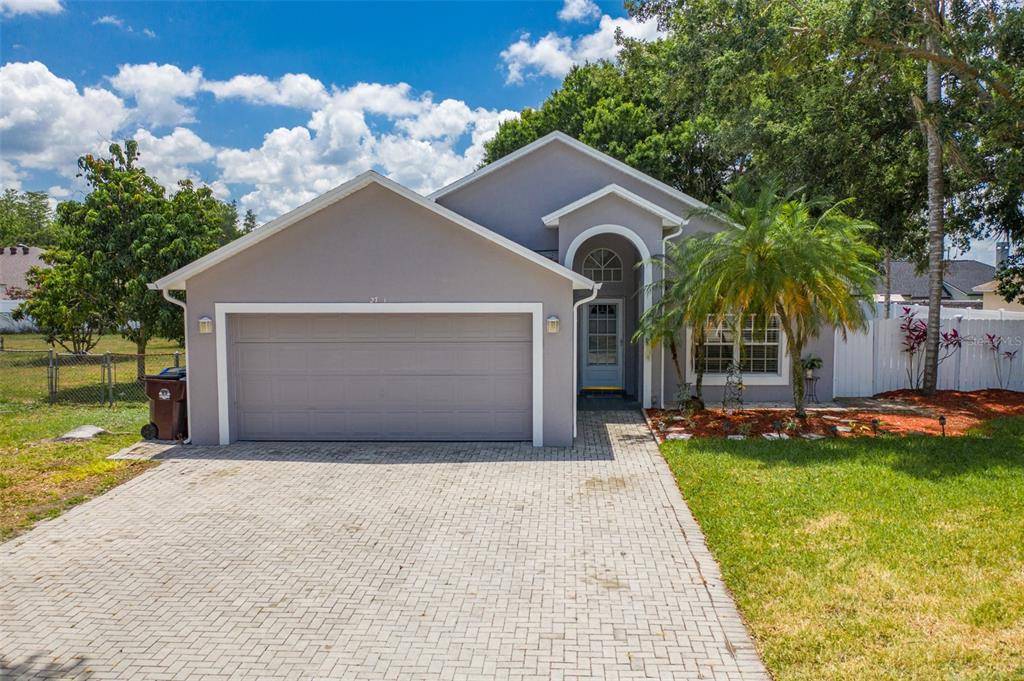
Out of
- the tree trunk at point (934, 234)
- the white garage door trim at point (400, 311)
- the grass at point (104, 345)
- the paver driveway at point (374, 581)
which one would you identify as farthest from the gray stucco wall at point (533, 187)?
the grass at point (104, 345)

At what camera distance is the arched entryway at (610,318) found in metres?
15.4

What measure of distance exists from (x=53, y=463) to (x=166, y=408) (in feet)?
6.06

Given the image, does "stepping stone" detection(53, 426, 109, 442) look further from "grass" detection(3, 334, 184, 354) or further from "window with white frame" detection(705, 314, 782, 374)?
"grass" detection(3, 334, 184, 354)

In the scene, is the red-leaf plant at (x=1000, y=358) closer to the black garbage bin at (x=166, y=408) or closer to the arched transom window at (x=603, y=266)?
the arched transom window at (x=603, y=266)

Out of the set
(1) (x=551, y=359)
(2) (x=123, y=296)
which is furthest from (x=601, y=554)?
(2) (x=123, y=296)

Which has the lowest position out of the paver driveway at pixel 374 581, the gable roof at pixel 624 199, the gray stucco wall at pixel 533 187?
the paver driveway at pixel 374 581

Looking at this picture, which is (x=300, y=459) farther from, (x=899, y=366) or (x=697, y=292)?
(x=899, y=366)

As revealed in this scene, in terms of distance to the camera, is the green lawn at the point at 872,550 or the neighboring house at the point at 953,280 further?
the neighboring house at the point at 953,280

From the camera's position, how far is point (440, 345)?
37.1ft

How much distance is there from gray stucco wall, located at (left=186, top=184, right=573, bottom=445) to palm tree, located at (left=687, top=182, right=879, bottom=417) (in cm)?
259

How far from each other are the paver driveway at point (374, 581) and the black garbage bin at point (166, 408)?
6.78ft

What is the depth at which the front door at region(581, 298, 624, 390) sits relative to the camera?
52.3ft

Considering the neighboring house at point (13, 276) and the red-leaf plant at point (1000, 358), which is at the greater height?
the neighboring house at point (13, 276)

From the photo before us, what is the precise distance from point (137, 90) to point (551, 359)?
991 cm
